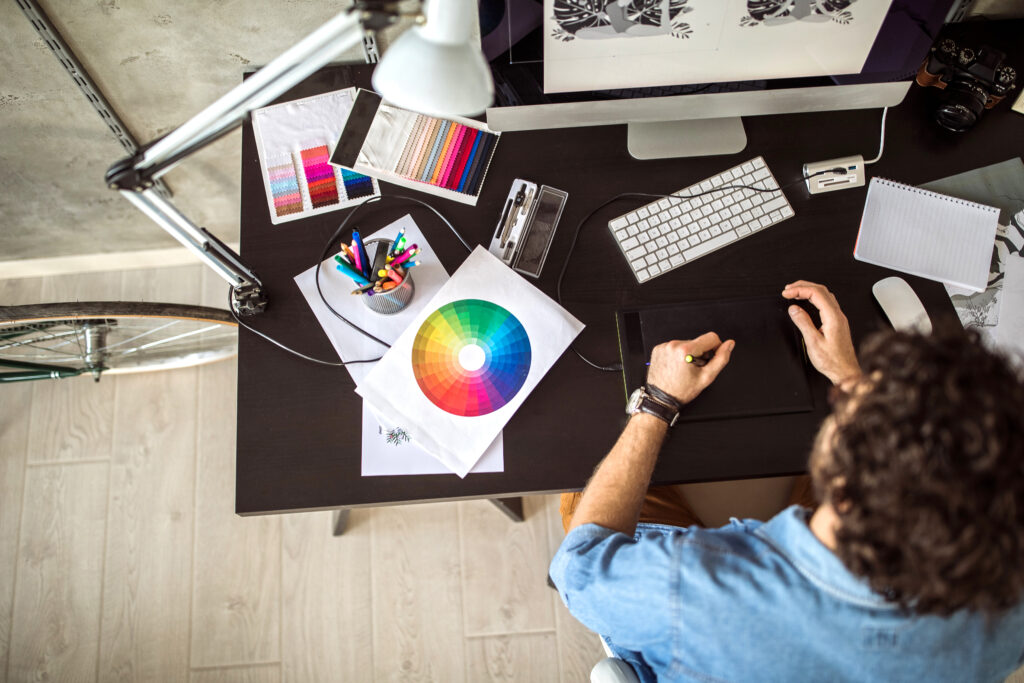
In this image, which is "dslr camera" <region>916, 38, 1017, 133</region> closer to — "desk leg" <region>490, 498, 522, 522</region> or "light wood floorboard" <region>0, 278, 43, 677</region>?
"desk leg" <region>490, 498, 522, 522</region>

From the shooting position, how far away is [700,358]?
1010 millimetres

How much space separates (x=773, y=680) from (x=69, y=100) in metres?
1.57

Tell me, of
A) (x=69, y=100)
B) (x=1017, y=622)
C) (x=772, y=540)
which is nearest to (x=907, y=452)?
(x=772, y=540)

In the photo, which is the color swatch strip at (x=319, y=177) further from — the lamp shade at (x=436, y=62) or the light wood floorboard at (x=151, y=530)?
the light wood floorboard at (x=151, y=530)

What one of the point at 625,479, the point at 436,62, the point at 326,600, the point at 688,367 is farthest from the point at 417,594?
the point at 436,62

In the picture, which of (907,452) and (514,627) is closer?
(907,452)

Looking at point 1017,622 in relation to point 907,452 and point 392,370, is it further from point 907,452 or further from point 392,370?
point 392,370

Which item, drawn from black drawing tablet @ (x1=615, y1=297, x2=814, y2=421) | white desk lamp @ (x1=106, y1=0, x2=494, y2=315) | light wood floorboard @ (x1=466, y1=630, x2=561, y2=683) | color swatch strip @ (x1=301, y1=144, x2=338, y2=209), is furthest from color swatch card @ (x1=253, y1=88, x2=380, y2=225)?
light wood floorboard @ (x1=466, y1=630, x2=561, y2=683)

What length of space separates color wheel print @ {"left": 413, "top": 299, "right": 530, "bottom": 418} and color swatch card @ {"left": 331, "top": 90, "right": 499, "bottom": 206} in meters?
0.22

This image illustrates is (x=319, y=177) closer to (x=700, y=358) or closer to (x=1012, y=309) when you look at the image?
(x=700, y=358)

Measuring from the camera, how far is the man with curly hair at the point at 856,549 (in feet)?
2.17

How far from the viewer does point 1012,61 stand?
3.97 feet

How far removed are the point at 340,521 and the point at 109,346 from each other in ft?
2.47

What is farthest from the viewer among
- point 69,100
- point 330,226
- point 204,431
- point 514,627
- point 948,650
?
point 204,431
